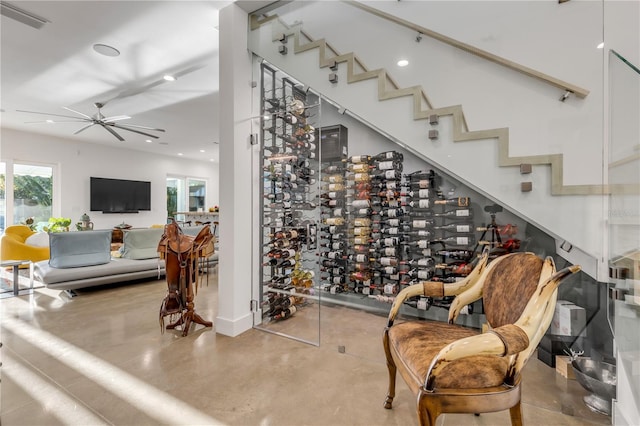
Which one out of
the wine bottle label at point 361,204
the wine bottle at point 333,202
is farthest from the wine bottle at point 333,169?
the wine bottle label at point 361,204

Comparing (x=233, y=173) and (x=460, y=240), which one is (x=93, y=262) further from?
(x=460, y=240)

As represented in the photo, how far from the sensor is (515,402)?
3.81 ft

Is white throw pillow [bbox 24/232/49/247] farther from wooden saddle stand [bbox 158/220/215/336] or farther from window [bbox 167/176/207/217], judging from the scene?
window [bbox 167/176/207/217]

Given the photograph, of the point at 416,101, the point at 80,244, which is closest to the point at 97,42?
the point at 80,244

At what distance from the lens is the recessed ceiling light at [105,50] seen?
3.26 m

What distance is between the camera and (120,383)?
1.91 metres

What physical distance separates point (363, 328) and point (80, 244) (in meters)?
4.07

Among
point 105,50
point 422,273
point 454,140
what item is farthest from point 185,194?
point 454,140

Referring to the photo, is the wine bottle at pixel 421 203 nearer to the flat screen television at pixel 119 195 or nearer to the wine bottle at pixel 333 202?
the wine bottle at pixel 333 202

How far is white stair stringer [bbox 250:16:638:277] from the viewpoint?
189cm

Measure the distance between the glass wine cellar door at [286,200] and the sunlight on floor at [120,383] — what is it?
3.78ft

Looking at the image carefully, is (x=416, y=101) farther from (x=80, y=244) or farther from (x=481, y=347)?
(x=80, y=244)

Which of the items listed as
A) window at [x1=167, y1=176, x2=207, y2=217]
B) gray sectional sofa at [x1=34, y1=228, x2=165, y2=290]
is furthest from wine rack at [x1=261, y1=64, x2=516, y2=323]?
window at [x1=167, y1=176, x2=207, y2=217]

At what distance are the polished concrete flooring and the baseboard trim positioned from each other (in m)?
0.07
